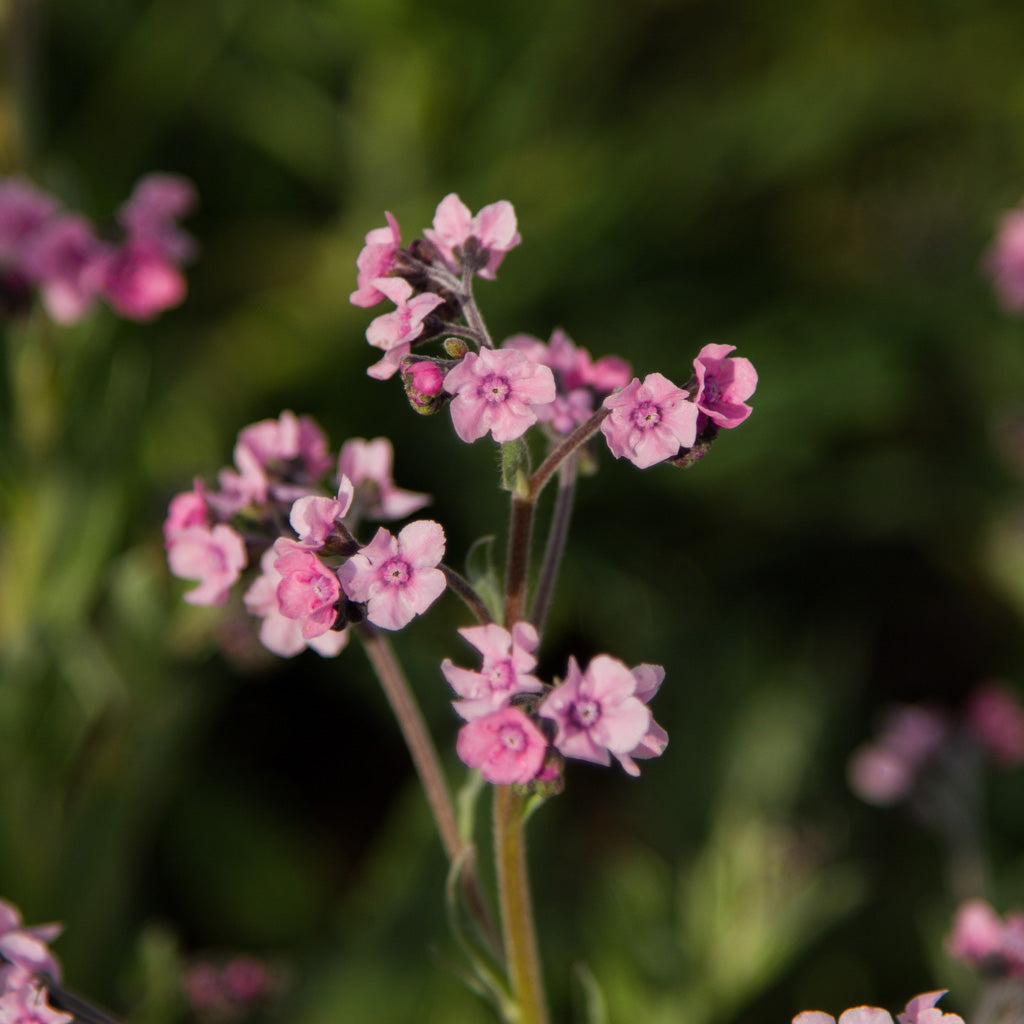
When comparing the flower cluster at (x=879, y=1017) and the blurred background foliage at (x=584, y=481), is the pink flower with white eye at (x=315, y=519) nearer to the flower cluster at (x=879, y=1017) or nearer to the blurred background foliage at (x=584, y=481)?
the flower cluster at (x=879, y=1017)

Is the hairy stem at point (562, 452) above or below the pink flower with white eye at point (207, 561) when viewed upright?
above

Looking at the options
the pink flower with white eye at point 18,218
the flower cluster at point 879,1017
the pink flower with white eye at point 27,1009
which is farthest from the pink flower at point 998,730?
the pink flower with white eye at point 18,218

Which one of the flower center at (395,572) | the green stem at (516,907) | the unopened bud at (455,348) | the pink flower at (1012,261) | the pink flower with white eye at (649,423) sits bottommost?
the green stem at (516,907)

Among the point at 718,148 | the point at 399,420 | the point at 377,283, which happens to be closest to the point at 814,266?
the point at 718,148

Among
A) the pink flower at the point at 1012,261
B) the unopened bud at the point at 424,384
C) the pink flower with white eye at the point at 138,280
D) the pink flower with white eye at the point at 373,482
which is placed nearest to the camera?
the unopened bud at the point at 424,384

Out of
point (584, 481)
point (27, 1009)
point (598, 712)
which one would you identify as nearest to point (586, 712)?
point (598, 712)

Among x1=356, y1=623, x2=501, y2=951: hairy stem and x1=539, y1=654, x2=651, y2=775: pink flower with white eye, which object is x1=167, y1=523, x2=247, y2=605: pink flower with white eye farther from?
x1=539, y1=654, x2=651, y2=775: pink flower with white eye

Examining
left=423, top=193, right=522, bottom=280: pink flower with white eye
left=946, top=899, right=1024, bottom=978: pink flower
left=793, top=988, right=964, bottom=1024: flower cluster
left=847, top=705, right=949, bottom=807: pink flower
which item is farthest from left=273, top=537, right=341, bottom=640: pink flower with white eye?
left=847, top=705, right=949, bottom=807: pink flower
